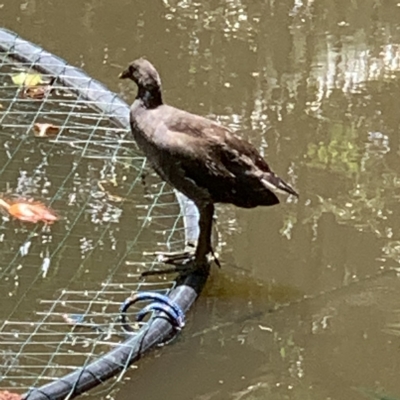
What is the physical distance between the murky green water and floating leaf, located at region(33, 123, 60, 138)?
0.40m

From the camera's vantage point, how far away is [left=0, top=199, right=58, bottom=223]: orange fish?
139 inches

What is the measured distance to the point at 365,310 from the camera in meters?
3.22

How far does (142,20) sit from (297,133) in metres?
1.16

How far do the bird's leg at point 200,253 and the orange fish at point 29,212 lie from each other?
443 mm

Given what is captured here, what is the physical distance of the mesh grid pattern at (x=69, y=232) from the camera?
2.99 metres

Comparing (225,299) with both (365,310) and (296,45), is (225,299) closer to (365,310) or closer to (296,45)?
(365,310)

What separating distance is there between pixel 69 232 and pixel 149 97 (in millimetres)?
490

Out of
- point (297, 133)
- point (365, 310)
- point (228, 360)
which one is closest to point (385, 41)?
point (297, 133)

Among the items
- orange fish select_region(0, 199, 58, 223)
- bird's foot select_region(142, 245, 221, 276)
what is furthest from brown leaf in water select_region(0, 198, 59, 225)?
bird's foot select_region(142, 245, 221, 276)

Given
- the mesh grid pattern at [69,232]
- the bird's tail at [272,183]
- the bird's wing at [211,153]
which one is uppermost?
the bird's wing at [211,153]

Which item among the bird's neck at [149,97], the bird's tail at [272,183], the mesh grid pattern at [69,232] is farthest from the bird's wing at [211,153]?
the mesh grid pattern at [69,232]

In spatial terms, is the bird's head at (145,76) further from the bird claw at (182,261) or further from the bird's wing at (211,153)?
the bird claw at (182,261)

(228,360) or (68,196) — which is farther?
(68,196)

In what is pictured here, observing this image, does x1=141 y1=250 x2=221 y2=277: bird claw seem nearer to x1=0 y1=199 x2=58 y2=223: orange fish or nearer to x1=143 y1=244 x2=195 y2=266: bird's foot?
x1=143 y1=244 x2=195 y2=266: bird's foot
